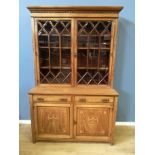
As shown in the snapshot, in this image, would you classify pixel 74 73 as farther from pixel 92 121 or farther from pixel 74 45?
pixel 92 121

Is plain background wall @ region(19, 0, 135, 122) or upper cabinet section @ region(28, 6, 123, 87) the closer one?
upper cabinet section @ region(28, 6, 123, 87)

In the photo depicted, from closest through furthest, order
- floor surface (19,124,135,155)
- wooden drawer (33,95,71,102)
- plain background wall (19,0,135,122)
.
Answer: floor surface (19,124,135,155)
wooden drawer (33,95,71,102)
plain background wall (19,0,135,122)

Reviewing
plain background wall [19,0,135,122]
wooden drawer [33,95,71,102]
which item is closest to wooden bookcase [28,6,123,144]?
wooden drawer [33,95,71,102]

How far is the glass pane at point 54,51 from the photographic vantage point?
2656 millimetres

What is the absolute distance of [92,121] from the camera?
2617 mm

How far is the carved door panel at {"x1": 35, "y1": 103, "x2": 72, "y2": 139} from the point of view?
8.53 ft

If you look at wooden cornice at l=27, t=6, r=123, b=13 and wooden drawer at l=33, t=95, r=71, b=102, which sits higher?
wooden cornice at l=27, t=6, r=123, b=13

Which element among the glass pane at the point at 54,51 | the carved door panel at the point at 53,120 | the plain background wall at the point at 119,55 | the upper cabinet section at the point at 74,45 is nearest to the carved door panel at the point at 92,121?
the carved door panel at the point at 53,120

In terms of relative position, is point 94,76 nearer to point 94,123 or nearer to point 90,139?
point 94,123

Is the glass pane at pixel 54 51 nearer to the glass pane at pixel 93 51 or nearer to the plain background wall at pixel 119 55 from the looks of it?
the glass pane at pixel 93 51

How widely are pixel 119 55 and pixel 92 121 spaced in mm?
1189

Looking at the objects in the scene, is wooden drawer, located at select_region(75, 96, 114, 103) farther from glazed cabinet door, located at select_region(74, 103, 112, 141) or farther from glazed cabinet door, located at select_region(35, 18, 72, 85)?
glazed cabinet door, located at select_region(35, 18, 72, 85)
